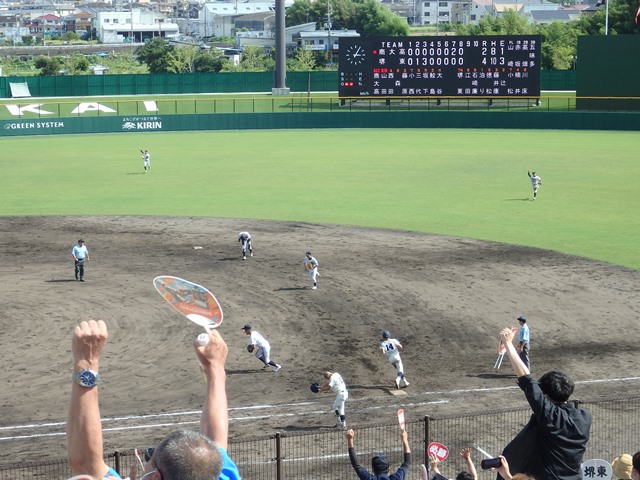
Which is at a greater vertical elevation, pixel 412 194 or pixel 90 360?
pixel 90 360

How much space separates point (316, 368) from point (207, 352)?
628 inches

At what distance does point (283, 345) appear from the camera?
23141 millimetres

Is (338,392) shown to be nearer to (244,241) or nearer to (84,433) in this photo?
(84,433)

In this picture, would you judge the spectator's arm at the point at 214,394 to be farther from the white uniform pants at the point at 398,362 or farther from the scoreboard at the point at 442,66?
the scoreboard at the point at 442,66

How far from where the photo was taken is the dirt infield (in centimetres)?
1933

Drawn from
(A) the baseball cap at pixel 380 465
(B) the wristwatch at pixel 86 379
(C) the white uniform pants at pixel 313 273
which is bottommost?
(C) the white uniform pants at pixel 313 273

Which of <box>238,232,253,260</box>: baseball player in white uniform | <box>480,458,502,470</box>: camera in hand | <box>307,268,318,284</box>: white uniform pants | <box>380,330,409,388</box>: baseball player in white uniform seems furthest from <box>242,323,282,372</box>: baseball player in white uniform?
<box>480,458,502,470</box>: camera in hand

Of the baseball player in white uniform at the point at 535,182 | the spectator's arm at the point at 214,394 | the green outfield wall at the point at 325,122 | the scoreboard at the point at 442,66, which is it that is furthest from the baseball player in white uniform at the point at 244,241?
the green outfield wall at the point at 325,122

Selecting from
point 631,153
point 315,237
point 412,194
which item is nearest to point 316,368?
point 315,237

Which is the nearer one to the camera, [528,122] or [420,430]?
[420,430]

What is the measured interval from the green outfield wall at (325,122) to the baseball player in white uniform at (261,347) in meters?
56.4

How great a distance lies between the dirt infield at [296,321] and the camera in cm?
1933

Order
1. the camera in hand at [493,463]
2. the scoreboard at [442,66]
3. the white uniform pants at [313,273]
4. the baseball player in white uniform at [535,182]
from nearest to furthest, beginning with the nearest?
the camera in hand at [493,463], the white uniform pants at [313,273], the baseball player in white uniform at [535,182], the scoreboard at [442,66]

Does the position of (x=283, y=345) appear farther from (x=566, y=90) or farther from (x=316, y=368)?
(x=566, y=90)
